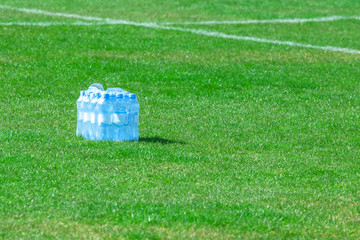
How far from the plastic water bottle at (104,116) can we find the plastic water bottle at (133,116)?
31 centimetres

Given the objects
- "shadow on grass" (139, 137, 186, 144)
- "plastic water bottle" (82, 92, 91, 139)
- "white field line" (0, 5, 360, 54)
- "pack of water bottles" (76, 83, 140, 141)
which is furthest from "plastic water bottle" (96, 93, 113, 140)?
"white field line" (0, 5, 360, 54)

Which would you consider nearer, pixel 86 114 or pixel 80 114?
pixel 86 114

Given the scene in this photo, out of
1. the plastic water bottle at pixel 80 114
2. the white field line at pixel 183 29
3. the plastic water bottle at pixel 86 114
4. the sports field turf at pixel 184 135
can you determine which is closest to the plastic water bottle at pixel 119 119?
the sports field turf at pixel 184 135

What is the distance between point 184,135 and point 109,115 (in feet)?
5.44

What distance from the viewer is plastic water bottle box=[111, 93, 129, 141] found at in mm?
12133

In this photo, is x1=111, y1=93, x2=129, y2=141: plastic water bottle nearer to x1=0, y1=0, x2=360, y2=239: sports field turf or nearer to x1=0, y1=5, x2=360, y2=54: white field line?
x1=0, y1=0, x2=360, y2=239: sports field turf

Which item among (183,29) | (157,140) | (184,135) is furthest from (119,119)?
(183,29)

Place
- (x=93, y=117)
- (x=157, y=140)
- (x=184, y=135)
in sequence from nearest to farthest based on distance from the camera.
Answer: (x=93, y=117), (x=157, y=140), (x=184, y=135)

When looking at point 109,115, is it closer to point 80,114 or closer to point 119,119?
point 119,119

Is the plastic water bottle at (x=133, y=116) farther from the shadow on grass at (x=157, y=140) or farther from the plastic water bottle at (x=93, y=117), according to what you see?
the plastic water bottle at (x=93, y=117)

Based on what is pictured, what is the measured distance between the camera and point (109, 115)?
12172 mm

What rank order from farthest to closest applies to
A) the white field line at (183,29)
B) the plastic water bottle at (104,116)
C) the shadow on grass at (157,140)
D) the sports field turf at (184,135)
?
the white field line at (183,29)
the shadow on grass at (157,140)
the plastic water bottle at (104,116)
the sports field turf at (184,135)

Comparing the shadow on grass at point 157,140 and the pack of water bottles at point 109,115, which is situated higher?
the pack of water bottles at point 109,115

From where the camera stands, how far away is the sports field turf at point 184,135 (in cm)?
893
